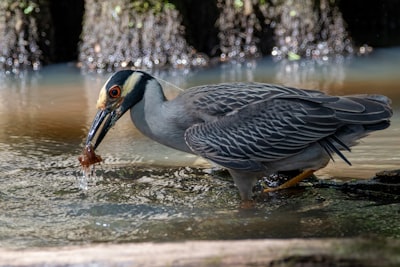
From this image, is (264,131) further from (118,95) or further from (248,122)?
(118,95)

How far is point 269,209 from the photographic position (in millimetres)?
5699

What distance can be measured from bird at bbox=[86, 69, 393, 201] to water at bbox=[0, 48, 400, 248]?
31cm

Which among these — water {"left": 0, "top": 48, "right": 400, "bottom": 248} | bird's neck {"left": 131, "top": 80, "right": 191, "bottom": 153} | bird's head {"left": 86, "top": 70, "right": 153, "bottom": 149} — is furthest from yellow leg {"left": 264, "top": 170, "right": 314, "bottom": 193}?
bird's head {"left": 86, "top": 70, "right": 153, "bottom": 149}

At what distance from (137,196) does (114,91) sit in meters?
0.77

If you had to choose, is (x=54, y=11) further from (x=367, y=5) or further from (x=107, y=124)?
(x=107, y=124)

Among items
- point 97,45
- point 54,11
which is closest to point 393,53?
point 97,45

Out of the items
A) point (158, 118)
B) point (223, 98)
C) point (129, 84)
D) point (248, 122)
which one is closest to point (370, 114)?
point (248, 122)

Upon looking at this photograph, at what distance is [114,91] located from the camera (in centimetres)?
583

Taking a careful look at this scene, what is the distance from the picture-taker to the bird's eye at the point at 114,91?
5820 mm

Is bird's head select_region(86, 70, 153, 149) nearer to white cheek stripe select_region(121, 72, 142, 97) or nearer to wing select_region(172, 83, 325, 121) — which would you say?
white cheek stripe select_region(121, 72, 142, 97)

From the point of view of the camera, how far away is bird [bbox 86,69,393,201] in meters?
5.73

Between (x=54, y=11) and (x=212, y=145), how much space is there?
28.9 feet

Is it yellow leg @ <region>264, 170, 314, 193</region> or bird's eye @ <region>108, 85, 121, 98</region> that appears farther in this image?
yellow leg @ <region>264, 170, 314, 193</region>

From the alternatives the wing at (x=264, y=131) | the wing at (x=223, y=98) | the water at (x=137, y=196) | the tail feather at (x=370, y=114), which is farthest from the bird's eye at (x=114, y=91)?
the tail feather at (x=370, y=114)
